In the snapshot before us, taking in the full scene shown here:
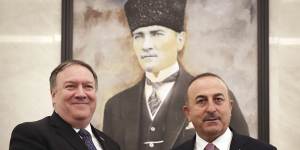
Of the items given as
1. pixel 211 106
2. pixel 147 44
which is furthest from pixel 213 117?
pixel 147 44

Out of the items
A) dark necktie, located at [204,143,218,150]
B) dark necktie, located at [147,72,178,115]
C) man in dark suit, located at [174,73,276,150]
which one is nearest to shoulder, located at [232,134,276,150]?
man in dark suit, located at [174,73,276,150]

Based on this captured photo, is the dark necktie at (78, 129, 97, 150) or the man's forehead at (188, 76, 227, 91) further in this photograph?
the man's forehead at (188, 76, 227, 91)

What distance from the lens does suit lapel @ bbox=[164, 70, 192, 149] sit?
3635mm

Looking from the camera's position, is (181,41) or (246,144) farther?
(181,41)

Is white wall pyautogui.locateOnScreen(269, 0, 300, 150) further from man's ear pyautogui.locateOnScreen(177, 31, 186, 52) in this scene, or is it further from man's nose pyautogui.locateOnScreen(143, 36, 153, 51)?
man's nose pyautogui.locateOnScreen(143, 36, 153, 51)

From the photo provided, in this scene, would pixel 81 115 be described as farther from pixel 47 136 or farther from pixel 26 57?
pixel 26 57

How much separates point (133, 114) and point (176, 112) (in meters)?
0.34

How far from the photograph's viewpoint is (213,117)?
278 cm

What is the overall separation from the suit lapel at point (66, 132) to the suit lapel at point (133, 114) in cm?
113

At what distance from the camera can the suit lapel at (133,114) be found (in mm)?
3678

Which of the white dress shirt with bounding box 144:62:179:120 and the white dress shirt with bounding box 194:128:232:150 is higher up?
the white dress shirt with bounding box 144:62:179:120

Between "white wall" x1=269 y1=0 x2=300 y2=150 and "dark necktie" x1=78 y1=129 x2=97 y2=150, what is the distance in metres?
1.54

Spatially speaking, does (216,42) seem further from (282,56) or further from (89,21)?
(89,21)

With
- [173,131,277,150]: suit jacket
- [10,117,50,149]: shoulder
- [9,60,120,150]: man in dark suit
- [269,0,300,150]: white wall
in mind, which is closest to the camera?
[10,117,50,149]: shoulder
